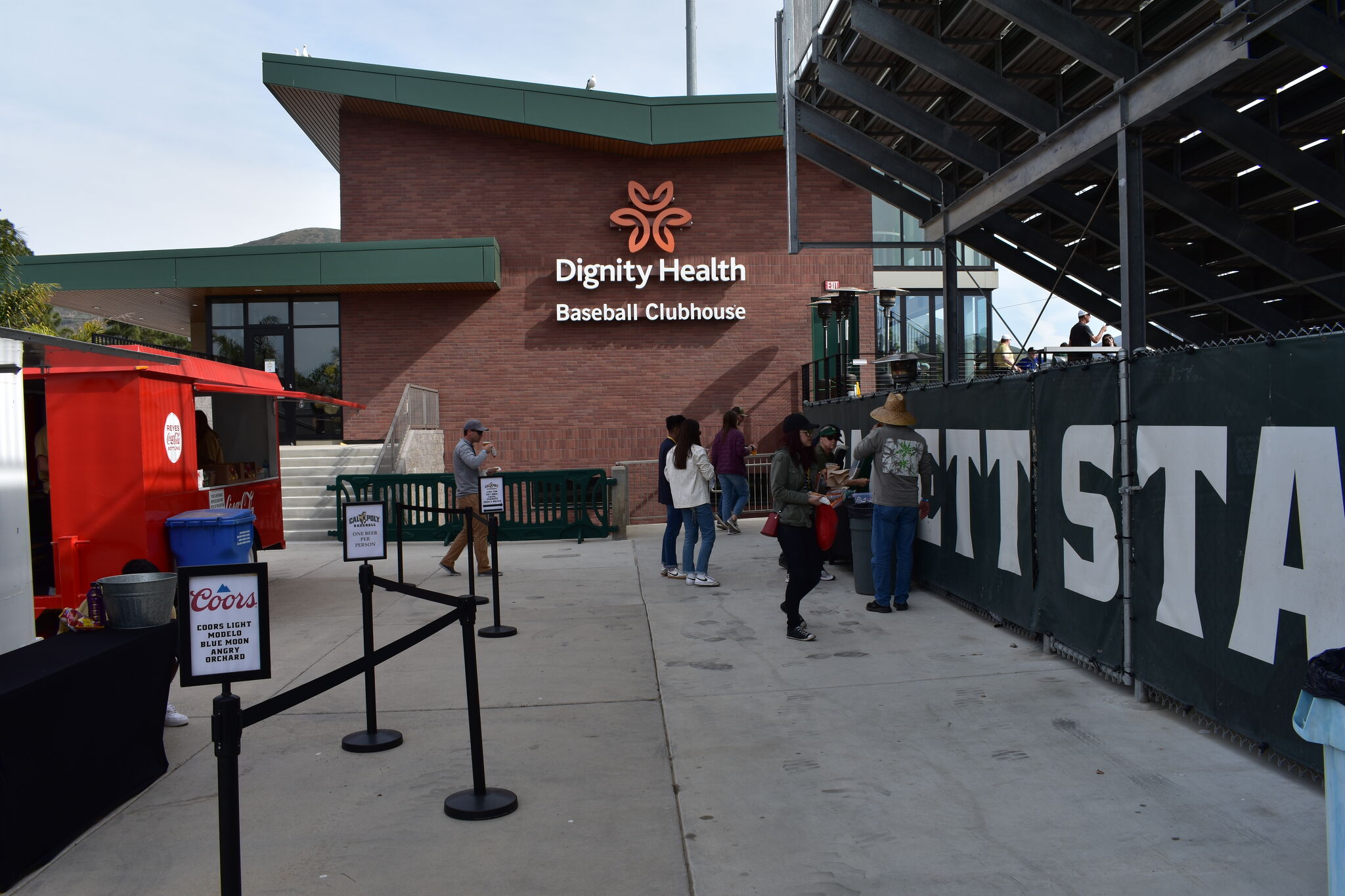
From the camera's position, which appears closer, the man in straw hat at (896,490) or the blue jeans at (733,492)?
the man in straw hat at (896,490)

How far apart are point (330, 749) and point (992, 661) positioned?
4.70m

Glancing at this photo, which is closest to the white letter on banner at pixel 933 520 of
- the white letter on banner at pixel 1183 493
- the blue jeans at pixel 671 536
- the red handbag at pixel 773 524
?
the red handbag at pixel 773 524

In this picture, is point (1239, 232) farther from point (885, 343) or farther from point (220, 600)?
point (885, 343)

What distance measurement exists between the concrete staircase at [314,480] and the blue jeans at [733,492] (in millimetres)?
7330

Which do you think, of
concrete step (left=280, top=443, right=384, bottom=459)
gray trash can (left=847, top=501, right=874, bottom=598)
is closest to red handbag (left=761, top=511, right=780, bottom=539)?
gray trash can (left=847, top=501, right=874, bottom=598)

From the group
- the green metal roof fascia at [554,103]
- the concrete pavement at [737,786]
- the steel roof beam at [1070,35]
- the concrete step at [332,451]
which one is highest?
the green metal roof fascia at [554,103]

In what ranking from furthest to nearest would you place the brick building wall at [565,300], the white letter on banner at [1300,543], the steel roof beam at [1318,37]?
the brick building wall at [565,300], the steel roof beam at [1318,37], the white letter on banner at [1300,543]

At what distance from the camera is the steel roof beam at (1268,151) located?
9.13m

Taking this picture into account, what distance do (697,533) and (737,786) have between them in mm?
6210

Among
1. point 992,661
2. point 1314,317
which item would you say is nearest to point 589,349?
point 1314,317

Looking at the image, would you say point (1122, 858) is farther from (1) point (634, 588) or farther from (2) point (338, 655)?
(1) point (634, 588)

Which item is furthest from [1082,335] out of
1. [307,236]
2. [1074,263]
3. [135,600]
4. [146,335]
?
[307,236]

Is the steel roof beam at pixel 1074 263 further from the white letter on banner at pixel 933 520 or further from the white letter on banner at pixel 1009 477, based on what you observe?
the white letter on banner at pixel 1009 477

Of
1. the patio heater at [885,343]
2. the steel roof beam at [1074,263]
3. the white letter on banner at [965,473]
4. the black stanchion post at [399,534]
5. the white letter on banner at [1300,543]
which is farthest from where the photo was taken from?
the patio heater at [885,343]
